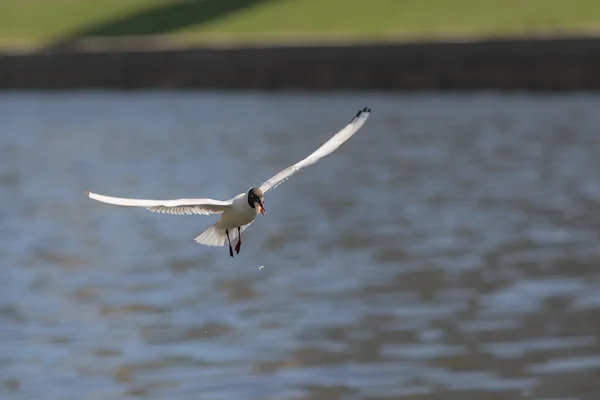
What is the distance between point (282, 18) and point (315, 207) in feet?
117

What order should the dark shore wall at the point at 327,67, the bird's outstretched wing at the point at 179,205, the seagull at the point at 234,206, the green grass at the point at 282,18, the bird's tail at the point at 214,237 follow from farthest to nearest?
the green grass at the point at 282,18, the dark shore wall at the point at 327,67, the bird's tail at the point at 214,237, the seagull at the point at 234,206, the bird's outstretched wing at the point at 179,205

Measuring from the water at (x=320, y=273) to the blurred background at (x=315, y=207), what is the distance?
0.05m

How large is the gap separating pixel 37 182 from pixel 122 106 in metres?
22.2

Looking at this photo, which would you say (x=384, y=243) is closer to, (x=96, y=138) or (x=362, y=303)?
(x=362, y=303)

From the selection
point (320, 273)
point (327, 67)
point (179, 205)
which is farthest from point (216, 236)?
point (327, 67)

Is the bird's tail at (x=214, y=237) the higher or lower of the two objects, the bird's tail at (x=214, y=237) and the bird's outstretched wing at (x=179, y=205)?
the higher

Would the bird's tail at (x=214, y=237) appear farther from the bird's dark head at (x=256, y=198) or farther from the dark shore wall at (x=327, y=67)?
the dark shore wall at (x=327, y=67)

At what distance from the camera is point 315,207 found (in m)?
27.3

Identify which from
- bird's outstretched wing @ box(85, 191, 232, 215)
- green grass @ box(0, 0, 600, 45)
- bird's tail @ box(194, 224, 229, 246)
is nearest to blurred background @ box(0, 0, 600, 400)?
green grass @ box(0, 0, 600, 45)

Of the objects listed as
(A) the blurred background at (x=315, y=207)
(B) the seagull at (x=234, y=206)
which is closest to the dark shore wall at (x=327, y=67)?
(A) the blurred background at (x=315, y=207)

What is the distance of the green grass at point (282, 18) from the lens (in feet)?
180

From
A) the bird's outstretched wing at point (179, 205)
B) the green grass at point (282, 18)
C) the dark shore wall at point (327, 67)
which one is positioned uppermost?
the green grass at point (282, 18)

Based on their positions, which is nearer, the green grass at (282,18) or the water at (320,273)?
the water at (320,273)

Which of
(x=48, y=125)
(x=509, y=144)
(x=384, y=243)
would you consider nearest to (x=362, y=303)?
(x=384, y=243)
